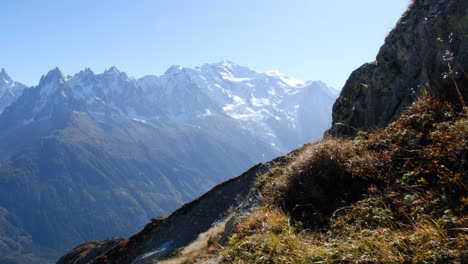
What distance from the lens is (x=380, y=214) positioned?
7789 millimetres

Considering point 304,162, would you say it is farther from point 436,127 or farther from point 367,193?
point 436,127

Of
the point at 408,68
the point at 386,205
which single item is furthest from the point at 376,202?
the point at 408,68

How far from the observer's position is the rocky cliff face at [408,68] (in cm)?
1498

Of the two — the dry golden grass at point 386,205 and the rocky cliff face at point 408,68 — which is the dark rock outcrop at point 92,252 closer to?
the rocky cliff face at point 408,68

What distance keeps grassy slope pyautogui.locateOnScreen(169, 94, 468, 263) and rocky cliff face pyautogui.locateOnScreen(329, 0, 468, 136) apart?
2864 millimetres

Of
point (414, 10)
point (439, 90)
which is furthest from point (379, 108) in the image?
point (439, 90)

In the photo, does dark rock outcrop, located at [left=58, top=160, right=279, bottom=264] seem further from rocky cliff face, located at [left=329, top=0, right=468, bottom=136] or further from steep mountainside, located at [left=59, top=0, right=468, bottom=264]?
steep mountainside, located at [left=59, top=0, right=468, bottom=264]

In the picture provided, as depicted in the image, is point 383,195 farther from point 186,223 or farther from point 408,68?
point 186,223

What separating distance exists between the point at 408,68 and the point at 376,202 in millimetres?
15210

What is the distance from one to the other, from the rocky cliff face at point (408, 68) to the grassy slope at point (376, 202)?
2.86 metres

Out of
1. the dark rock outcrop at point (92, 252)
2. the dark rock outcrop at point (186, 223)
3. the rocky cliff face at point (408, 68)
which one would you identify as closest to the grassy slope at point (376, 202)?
the rocky cliff face at point (408, 68)

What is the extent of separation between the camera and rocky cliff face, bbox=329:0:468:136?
15.0 meters

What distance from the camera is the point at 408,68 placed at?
21.7m

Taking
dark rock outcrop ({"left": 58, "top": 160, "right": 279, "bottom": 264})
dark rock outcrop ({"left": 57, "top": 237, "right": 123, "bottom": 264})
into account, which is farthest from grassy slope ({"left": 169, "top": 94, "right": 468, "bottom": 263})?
dark rock outcrop ({"left": 57, "top": 237, "right": 123, "bottom": 264})
